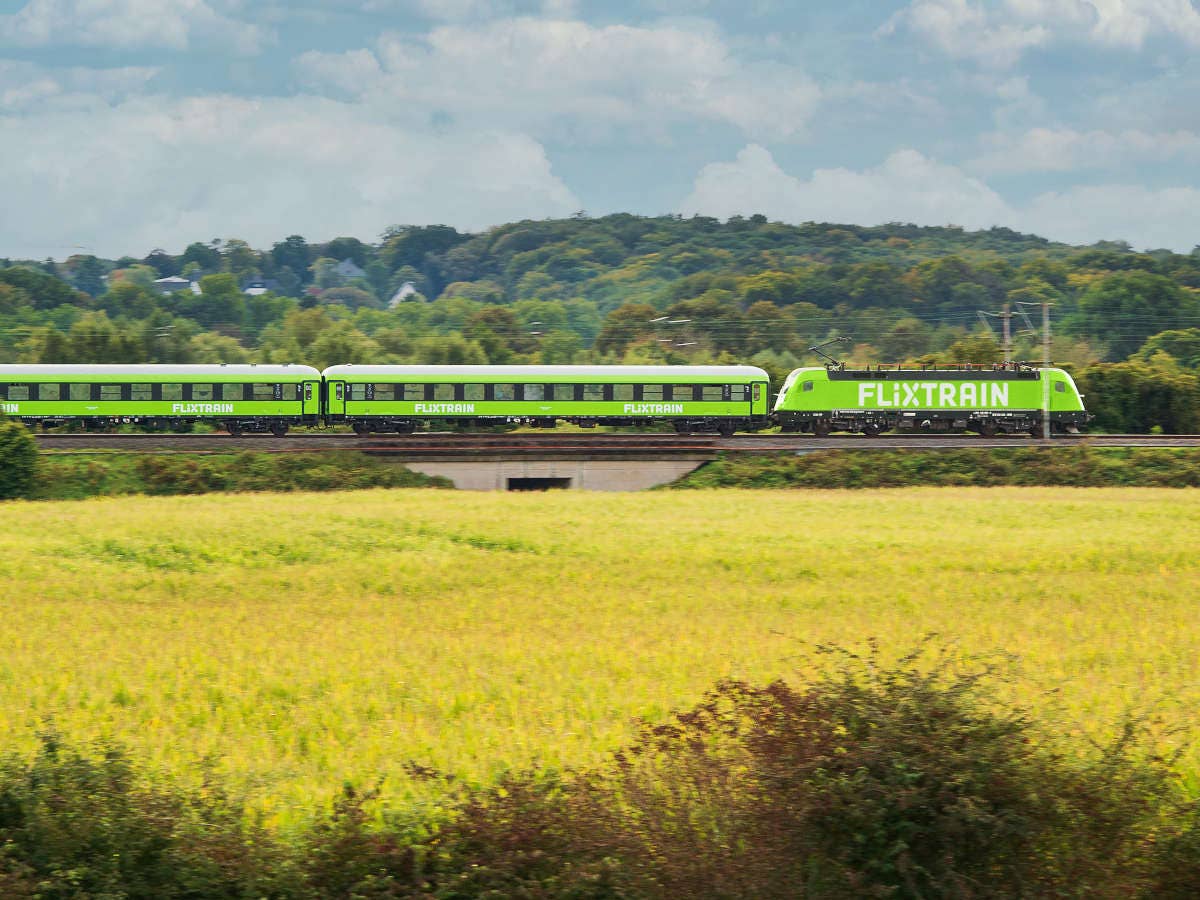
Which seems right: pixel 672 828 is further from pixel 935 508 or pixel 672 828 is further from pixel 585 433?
pixel 585 433

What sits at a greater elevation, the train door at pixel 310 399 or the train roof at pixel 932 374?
the train roof at pixel 932 374

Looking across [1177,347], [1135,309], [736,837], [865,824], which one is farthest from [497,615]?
[1135,309]

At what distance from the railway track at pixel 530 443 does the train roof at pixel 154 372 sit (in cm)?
300

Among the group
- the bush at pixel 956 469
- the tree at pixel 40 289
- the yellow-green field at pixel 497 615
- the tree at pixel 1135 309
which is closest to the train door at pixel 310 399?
the yellow-green field at pixel 497 615

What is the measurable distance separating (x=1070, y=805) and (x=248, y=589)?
77.6 ft

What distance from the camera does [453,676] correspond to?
20.3 meters

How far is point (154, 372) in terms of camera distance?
209 feet

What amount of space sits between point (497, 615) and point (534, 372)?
3902 cm

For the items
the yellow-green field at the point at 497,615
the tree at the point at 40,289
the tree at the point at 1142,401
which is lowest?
the yellow-green field at the point at 497,615

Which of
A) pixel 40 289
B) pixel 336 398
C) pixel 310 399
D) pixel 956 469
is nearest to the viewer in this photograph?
pixel 956 469

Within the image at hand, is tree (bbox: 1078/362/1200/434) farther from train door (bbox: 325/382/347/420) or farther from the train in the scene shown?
train door (bbox: 325/382/347/420)

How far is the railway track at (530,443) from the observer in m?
57.9

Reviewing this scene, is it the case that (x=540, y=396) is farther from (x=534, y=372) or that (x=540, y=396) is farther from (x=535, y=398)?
(x=534, y=372)

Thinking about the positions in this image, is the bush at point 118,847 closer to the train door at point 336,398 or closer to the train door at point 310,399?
the train door at point 336,398
